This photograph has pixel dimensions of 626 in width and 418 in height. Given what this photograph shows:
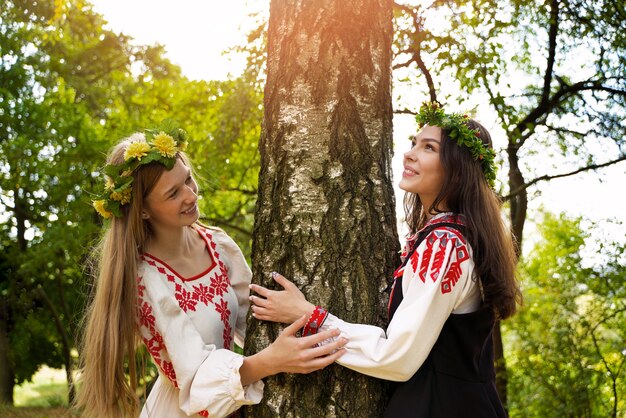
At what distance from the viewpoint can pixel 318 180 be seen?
7.55ft

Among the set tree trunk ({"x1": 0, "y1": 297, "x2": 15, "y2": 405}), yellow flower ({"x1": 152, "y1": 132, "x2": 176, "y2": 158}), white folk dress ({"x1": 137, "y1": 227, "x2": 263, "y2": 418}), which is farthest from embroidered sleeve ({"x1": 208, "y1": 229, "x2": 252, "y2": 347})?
tree trunk ({"x1": 0, "y1": 297, "x2": 15, "y2": 405})

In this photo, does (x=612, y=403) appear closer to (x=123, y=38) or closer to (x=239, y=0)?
(x=239, y=0)

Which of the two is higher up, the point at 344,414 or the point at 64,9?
the point at 64,9

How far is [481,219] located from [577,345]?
5.36 metres

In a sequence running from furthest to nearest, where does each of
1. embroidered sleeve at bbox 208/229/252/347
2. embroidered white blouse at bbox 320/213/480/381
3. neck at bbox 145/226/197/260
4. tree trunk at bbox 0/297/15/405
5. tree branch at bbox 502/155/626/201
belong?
1. tree trunk at bbox 0/297/15/405
2. tree branch at bbox 502/155/626/201
3. embroidered sleeve at bbox 208/229/252/347
4. neck at bbox 145/226/197/260
5. embroidered white blouse at bbox 320/213/480/381

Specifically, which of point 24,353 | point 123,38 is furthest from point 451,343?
point 123,38

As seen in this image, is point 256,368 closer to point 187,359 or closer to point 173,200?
point 187,359

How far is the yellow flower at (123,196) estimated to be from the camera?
2.62 metres

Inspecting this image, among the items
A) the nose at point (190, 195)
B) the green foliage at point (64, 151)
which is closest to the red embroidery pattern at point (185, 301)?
the nose at point (190, 195)

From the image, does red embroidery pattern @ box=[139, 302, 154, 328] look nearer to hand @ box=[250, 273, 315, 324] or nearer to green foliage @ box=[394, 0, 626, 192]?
hand @ box=[250, 273, 315, 324]

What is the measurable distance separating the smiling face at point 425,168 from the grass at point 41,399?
22.2ft

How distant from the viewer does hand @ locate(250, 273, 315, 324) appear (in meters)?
2.19

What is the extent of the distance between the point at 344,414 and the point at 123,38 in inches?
564

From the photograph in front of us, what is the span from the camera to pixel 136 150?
261 cm
